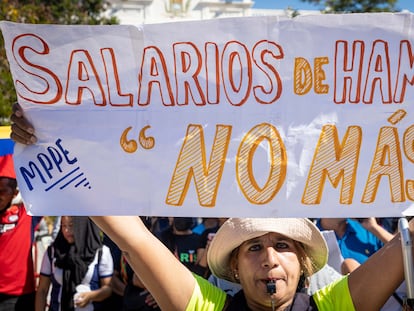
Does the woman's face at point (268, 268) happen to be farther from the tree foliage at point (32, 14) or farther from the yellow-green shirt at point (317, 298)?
the tree foliage at point (32, 14)

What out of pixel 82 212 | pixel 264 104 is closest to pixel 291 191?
pixel 264 104

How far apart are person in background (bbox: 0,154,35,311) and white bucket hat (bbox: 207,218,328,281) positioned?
6.87 ft

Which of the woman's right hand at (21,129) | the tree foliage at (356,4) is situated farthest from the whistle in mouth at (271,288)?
the tree foliage at (356,4)

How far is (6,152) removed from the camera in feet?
11.5

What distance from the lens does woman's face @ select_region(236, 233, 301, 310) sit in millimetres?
1964

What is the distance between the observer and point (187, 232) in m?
4.05

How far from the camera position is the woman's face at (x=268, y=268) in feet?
6.44

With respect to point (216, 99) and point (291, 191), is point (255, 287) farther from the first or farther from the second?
point (216, 99)

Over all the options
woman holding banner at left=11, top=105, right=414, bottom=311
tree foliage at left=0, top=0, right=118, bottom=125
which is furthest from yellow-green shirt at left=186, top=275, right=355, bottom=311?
tree foliage at left=0, top=0, right=118, bottom=125

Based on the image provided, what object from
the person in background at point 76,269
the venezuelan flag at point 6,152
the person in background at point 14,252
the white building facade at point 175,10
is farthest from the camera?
the white building facade at point 175,10

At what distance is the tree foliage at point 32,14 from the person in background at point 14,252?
12.1ft

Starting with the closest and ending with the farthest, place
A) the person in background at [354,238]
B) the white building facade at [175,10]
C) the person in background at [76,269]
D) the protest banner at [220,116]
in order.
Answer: the protest banner at [220,116] → the person in background at [76,269] → the person in background at [354,238] → the white building facade at [175,10]

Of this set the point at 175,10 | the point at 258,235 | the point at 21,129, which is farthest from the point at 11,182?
the point at 175,10

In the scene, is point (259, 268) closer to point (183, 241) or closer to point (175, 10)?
point (183, 241)
